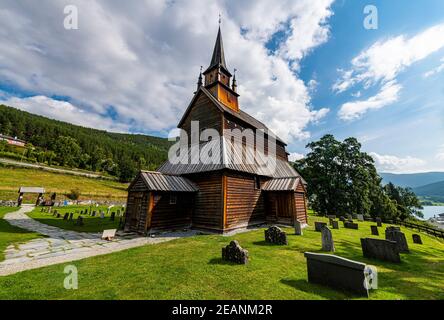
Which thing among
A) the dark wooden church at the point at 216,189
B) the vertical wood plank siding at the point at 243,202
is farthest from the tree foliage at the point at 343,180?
the vertical wood plank siding at the point at 243,202

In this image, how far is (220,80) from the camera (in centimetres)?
2006

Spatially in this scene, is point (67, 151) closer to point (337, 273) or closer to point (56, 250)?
point (56, 250)

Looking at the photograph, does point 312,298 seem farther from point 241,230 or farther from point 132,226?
point 132,226

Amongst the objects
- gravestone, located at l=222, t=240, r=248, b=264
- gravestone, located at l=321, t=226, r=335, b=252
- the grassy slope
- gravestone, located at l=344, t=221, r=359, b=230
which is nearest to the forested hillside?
the grassy slope

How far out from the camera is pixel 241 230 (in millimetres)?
13906

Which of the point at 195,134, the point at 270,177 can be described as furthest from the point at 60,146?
the point at 270,177

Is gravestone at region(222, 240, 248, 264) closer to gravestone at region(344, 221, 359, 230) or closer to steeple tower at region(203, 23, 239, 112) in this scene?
steeple tower at region(203, 23, 239, 112)

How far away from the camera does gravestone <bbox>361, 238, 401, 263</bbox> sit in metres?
7.41

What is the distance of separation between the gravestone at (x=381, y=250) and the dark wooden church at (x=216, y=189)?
25.2 feet

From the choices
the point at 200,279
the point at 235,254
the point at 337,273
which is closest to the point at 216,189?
the point at 235,254

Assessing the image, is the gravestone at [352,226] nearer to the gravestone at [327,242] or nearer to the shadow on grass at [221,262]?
the gravestone at [327,242]

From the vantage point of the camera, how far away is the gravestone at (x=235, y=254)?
6727 millimetres

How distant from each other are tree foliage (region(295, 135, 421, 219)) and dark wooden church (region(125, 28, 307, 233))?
64.3ft

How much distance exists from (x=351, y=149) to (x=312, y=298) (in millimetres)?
38043
